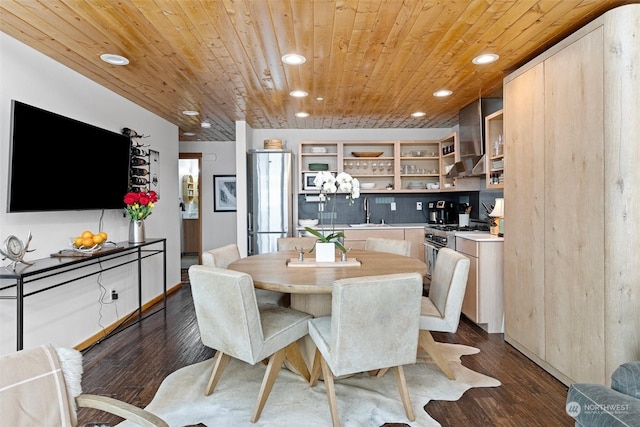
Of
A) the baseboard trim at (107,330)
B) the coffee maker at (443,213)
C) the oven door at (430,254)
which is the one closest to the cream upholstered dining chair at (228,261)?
the baseboard trim at (107,330)

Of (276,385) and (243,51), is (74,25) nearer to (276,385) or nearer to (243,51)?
Result: (243,51)

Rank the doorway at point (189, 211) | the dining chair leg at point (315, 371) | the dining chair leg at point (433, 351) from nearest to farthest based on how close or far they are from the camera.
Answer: the dining chair leg at point (315, 371) < the dining chair leg at point (433, 351) < the doorway at point (189, 211)

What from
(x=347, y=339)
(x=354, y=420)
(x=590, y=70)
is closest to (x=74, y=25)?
(x=347, y=339)

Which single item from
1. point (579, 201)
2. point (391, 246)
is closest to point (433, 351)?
point (391, 246)

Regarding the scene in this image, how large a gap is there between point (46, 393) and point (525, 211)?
10.0ft

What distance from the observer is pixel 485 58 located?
3.00 metres

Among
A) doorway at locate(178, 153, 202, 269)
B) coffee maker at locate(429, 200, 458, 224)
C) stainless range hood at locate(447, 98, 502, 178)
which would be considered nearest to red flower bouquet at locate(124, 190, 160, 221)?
stainless range hood at locate(447, 98, 502, 178)

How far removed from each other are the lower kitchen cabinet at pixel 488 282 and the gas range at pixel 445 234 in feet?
1.91

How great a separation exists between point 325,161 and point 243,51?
126 inches

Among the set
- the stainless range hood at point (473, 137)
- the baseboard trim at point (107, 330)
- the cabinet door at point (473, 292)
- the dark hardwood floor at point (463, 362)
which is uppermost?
the stainless range hood at point (473, 137)

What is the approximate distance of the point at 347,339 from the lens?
1.87 metres

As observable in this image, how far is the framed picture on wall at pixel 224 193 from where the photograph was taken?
7066mm

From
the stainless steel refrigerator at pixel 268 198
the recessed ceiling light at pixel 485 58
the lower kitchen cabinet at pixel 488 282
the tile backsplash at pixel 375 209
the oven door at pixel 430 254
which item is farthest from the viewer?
the tile backsplash at pixel 375 209

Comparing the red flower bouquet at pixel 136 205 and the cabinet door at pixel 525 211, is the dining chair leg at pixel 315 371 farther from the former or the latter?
the red flower bouquet at pixel 136 205
